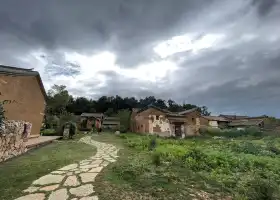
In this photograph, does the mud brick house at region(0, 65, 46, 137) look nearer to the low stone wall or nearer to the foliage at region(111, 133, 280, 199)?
the low stone wall

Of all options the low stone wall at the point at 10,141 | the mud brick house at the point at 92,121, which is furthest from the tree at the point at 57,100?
the low stone wall at the point at 10,141

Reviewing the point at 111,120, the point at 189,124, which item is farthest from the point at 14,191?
the point at 111,120

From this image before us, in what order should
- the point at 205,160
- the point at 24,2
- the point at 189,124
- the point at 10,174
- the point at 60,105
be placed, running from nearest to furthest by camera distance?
1. the point at 10,174
2. the point at 205,160
3. the point at 24,2
4. the point at 189,124
5. the point at 60,105

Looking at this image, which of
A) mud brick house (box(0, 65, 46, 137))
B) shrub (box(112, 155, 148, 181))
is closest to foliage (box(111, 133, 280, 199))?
shrub (box(112, 155, 148, 181))

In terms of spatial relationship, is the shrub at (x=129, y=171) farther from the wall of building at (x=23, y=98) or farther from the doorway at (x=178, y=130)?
the doorway at (x=178, y=130)

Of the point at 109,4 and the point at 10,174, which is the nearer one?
the point at 10,174

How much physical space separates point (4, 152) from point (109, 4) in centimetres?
762

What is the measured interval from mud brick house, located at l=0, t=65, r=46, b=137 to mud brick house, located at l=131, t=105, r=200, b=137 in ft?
50.2

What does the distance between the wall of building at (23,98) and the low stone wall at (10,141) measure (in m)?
2.29

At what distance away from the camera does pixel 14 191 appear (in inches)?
177

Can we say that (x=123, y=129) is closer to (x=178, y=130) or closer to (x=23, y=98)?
(x=178, y=130)

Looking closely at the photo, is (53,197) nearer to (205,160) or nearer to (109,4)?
(205,160)

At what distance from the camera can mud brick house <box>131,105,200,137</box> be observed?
28.8m

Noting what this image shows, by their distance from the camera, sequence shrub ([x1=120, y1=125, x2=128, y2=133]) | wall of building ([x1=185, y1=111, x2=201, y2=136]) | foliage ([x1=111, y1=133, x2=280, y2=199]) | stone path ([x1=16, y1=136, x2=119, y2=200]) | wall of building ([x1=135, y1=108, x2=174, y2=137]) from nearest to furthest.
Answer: stone path ([x1=16, y1=136, x2=119, y2=200]) < foliage ([x1=111, y1=133, x2=280, y2=199]) < wall of building ([x1=135, y1=108, x2=174, y2=137]) < wall of building ([x1=185, y1=111, x2=201, y2=136]) < shrub ([x1=120, y1=125, x2=128, y2=133])
